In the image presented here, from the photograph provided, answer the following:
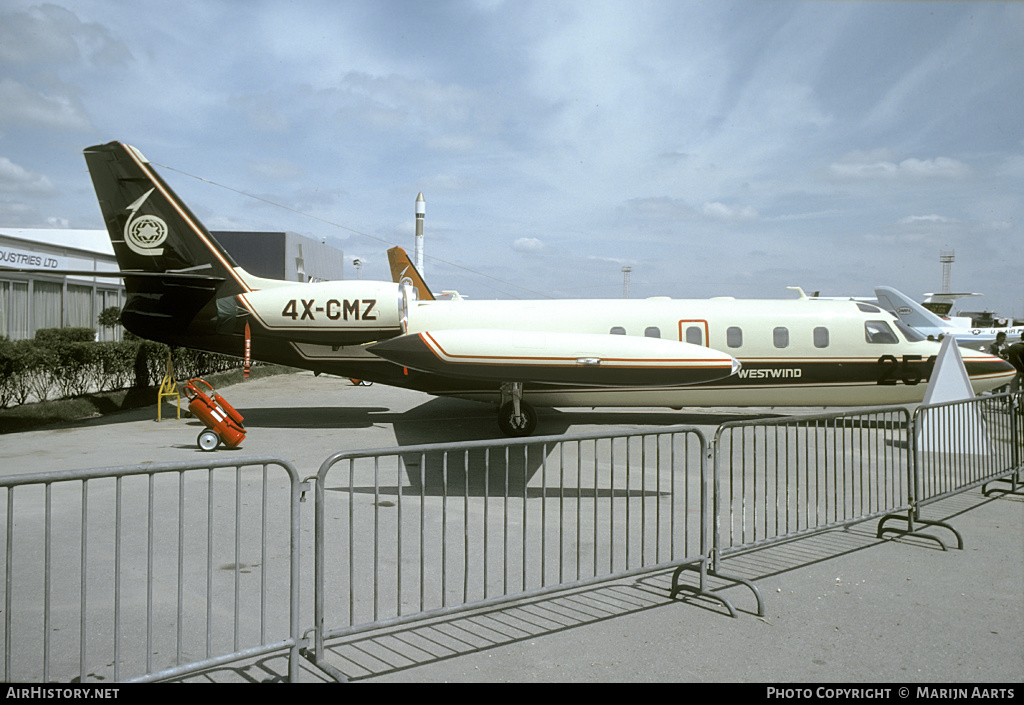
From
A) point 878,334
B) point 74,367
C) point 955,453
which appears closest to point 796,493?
point 955,453

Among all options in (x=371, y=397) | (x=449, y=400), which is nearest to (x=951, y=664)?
(x=449, y=400)

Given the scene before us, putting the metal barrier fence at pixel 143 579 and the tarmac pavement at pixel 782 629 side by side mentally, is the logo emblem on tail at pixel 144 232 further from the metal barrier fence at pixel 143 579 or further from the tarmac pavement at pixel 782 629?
the tarmac pavement at pixel 782 629

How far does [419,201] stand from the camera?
4738 cm

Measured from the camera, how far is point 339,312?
1231 centimetres

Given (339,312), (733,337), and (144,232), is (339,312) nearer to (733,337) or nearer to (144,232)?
(144,232)

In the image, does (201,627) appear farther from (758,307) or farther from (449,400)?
(449,400)

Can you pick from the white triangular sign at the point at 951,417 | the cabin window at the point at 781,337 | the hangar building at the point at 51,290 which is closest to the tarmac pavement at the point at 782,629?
the white triangular sign at the point at 951,417

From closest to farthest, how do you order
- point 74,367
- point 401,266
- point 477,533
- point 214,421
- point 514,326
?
point 477,533 → point 214,421 → point 514,326 → point 74,367 → point 401,266

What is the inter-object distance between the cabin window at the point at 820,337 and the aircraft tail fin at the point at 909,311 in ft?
54.6

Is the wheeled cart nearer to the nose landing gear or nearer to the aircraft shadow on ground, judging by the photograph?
the aircraft shadow on ground

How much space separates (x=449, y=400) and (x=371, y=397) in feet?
9.09

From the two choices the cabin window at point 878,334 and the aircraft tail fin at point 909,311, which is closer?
the cabin window at point 878,334

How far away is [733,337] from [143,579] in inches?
420

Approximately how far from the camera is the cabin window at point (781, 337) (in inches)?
520
